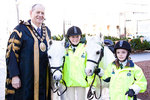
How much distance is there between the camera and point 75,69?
2736 millimetres

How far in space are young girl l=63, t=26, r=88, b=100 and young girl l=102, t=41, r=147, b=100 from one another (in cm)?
36

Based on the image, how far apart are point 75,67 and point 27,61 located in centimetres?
74

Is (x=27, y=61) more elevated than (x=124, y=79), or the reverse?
(x=27, y=61)

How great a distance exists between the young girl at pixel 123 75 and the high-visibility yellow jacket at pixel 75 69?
1.09 ft

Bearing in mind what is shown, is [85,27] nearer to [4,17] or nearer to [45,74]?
[4,17]

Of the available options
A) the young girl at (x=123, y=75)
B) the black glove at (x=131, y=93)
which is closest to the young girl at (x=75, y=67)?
the young girl at (x=123, y=75)

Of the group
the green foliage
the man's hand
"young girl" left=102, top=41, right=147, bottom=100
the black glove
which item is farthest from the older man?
the green foliage

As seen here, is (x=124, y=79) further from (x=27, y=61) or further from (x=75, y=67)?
(x=27, y=61)

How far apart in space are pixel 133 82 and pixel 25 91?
1.60 meters

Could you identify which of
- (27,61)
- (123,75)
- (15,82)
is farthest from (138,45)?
(15,82)

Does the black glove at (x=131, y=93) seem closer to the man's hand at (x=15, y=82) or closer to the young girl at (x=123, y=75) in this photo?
the young girl at (x=123, y=75)

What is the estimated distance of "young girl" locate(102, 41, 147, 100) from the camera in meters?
2.44

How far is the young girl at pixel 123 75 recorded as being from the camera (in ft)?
8.01

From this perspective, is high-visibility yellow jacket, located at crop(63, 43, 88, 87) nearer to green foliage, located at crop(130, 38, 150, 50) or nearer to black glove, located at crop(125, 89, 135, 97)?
black glove, located at crop(125, 89, 135, 97)
